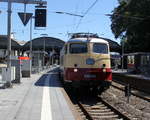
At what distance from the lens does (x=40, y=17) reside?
21891mm

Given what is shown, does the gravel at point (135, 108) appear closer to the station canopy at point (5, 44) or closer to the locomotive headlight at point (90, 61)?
the locomotive headlight at point (90, 61)

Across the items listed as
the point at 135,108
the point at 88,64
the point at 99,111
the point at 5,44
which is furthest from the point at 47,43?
the point at 99,111

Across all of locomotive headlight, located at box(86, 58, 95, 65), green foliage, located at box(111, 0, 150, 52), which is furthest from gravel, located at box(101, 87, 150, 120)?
green foliage, located at box(111, 0, 150, 52)

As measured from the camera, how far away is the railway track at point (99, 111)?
14.6 metres

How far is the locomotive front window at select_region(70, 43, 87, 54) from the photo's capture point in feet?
70.0

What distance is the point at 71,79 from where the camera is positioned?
20609mm

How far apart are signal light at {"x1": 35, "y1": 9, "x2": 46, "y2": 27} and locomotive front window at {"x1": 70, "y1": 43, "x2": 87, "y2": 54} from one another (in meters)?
1.90

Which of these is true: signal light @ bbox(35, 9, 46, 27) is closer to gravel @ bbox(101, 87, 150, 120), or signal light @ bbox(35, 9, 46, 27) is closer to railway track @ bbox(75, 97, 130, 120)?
railway track @ bbox(75, 97, 130, 120)

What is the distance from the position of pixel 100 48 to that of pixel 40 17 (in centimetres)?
364

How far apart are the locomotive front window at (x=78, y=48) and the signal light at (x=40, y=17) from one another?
1.90 meters

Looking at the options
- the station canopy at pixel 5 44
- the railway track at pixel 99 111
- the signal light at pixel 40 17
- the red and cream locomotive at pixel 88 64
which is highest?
the station canopy at pixel 5 44

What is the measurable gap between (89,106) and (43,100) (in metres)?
2.91

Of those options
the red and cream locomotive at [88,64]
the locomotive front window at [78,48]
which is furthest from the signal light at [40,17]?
the locomotive front window at [78,48]

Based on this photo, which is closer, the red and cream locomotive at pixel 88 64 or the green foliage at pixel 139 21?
the red and cream locomotive at pixel 88 64
